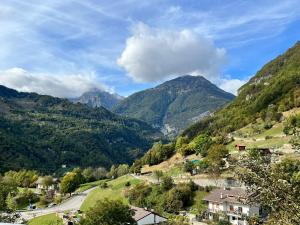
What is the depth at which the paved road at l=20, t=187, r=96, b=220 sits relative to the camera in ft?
237

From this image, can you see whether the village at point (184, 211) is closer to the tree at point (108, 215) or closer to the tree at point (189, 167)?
the tree at point (189, 167)

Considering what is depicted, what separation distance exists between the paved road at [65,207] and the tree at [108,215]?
1236 inches

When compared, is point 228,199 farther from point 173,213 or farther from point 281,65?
point 281,65

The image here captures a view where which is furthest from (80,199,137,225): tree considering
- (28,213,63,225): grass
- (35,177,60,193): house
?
(35,177,60,193): house

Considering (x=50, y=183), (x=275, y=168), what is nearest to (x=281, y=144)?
(x=50, y=183)

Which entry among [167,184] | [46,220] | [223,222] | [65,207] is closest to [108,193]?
[65,207]

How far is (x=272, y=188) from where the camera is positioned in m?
7.16

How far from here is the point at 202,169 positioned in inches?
2798

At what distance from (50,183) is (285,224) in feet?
335

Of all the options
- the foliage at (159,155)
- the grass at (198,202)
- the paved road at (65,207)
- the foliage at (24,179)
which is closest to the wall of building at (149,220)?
the grass at (198,202)

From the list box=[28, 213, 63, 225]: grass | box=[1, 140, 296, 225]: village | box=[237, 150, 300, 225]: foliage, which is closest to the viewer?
box=[237, 150, 300, 225]: foliage

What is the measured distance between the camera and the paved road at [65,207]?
237ft

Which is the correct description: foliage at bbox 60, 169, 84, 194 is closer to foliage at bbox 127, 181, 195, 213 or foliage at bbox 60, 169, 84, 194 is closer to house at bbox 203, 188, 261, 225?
foliage at bbox 127, 181, 195, 213

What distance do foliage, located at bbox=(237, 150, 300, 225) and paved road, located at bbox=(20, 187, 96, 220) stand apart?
68.2 metres
